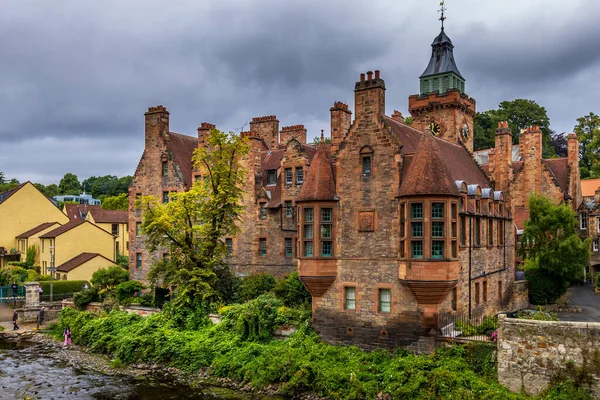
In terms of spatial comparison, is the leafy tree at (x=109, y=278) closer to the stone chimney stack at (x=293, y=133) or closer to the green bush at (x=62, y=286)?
the green bush at (x=62, y=286)

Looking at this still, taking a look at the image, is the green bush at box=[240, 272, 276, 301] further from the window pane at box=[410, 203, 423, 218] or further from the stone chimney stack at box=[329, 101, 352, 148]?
the window pane at box=[410, 203, 423, 218]

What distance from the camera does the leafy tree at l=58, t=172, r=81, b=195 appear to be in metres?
133

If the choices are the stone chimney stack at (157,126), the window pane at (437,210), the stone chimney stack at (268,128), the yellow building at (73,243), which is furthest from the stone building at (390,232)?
the yellow building at (73,243)

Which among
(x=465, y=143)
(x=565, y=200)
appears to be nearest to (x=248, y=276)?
(x=465, y=143)

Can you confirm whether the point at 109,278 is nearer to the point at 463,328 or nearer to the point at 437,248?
the point at 437,248

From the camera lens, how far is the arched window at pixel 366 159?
26.1 metres

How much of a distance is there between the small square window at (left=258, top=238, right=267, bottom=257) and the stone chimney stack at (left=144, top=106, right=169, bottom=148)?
1114cm

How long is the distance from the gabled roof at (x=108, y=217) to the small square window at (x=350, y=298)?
1671 inches

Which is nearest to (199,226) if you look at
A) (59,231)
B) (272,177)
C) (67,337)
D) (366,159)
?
(272,177)

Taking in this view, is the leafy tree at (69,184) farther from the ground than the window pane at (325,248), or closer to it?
farther from the ground

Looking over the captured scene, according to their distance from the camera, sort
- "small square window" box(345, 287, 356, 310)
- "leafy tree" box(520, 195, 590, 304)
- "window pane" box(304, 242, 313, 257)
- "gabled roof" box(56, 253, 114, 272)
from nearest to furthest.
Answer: "small square window" box(345, 287, 356, 310) → "window pane" box(304, 242, 313, 257) → "leafy tree" box(520, 195, 590, 304) → "gabled roof" box(56, 253, 114, 272)

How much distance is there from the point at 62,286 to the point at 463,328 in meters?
33.0

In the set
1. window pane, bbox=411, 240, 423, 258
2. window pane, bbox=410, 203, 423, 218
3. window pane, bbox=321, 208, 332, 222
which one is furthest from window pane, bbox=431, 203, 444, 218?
window pane, bbox=321, 208, 332, 222

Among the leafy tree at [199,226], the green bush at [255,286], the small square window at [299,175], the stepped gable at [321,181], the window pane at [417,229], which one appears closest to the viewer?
the window pane at [417,229]
